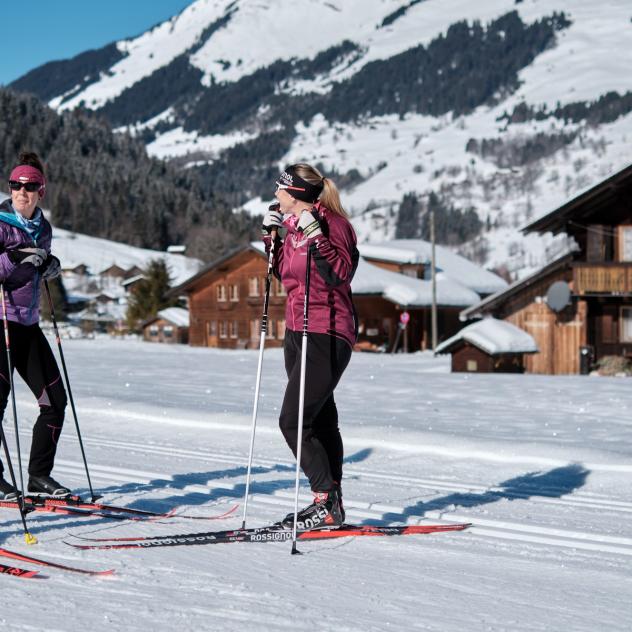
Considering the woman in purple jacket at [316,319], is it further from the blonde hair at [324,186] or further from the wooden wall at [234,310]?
the wooden wall at [234,310]

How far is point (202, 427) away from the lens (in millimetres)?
11000

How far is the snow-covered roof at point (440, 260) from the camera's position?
5578 centimetres

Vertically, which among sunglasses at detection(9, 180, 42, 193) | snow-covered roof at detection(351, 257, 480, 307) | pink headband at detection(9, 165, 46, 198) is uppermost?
snow-covered roof at detection(351, 257, 480, 307)

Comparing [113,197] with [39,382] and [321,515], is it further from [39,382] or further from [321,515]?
[321,515]

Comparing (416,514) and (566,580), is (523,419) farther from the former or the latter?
(566,580)

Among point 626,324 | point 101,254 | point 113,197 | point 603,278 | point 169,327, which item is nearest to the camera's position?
point 603,278

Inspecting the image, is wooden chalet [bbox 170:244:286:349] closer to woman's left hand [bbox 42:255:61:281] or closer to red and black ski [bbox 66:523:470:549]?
woman's left hand [bbox 42:255:61:281]

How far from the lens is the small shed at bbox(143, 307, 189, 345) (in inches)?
2441

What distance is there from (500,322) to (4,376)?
29.0m

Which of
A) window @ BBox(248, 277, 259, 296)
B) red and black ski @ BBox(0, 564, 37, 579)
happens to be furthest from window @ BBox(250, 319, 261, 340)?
red and black ski @ BBox(0, 564, 37, 579)

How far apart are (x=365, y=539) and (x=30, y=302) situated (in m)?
2.42

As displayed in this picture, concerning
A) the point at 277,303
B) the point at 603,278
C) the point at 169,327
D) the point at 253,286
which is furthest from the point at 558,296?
the point at 169,327

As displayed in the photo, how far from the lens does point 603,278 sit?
3128 cm

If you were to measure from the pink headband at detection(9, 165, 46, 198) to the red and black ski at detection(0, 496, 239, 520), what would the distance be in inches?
72.4
